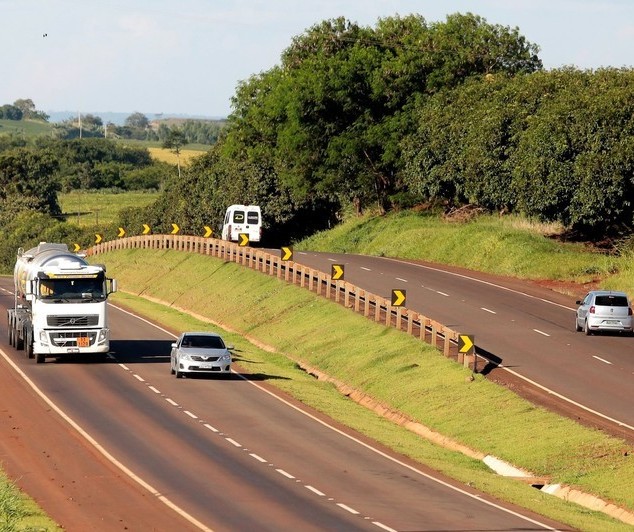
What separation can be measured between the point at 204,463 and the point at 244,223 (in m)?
57.4

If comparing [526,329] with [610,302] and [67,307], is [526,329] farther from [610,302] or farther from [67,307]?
[67,307]

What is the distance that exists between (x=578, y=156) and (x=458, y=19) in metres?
36.3

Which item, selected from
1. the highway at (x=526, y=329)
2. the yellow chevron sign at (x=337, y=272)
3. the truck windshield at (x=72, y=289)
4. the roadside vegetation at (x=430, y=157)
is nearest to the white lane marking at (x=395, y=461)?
the highway at (x=526, y=329)

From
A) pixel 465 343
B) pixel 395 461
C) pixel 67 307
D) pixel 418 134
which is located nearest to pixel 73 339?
pixel 67 307

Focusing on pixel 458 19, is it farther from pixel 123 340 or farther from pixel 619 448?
pixel 619 448

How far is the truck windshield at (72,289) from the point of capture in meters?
47.2

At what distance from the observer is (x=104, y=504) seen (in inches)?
1092

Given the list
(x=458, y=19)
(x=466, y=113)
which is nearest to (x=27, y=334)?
(x=466, y=113)

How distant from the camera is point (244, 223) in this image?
8944 centimetres

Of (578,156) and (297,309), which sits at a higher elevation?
(578,156)

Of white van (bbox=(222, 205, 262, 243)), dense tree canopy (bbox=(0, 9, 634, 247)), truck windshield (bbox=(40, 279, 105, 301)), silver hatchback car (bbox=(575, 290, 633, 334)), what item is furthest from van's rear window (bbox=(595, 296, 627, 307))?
white van (bbox=(222, 205, 262, 243))

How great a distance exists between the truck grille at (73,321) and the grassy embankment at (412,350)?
6224 mm

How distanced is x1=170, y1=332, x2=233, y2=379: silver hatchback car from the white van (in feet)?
139

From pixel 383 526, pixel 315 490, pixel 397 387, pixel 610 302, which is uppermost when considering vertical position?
pixel 610 302
